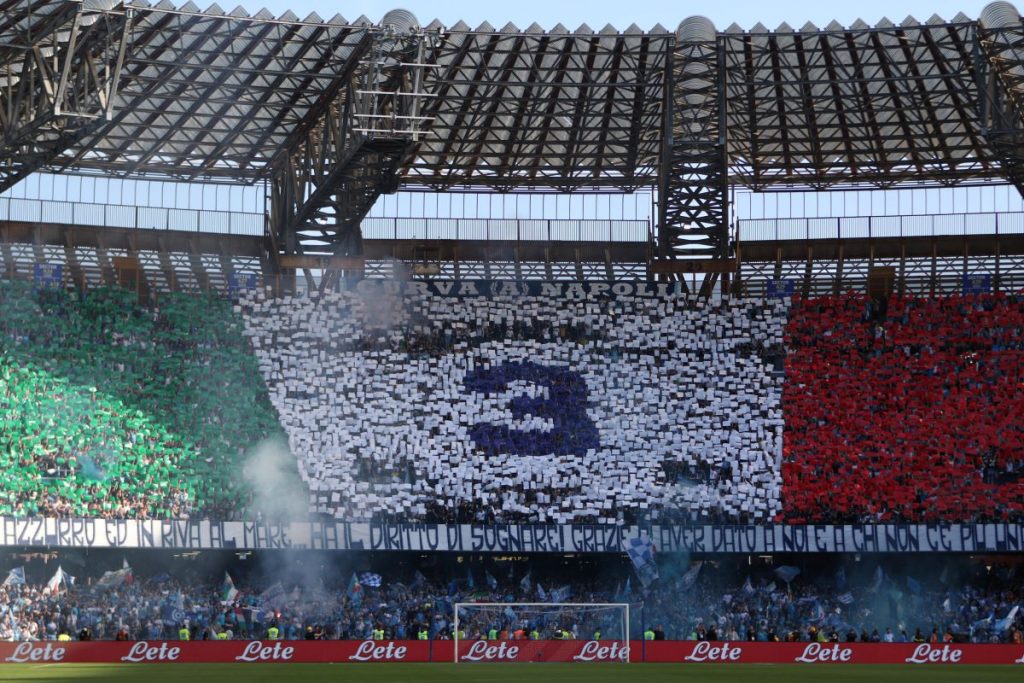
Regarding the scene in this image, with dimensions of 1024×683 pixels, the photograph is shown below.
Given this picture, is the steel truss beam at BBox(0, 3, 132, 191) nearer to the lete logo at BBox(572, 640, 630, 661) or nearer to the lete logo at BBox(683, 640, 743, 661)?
the lete logo at BBox(572, 640, 630, 661)

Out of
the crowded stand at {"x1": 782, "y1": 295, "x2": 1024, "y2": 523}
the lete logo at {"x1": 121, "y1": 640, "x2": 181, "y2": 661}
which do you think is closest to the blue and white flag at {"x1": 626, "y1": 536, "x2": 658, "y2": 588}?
the crowded stand at {"x1": 782, "y1": 295, "x2": 1024, "y2": 523}

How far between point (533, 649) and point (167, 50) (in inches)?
858

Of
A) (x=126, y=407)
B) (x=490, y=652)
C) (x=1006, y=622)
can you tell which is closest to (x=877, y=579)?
(x=1006, y=622)

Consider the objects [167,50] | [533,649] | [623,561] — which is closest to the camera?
[533,649]

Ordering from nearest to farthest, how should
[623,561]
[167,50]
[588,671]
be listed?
[588,671]
[167,50]
[623,561]

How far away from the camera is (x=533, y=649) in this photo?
1588 inches

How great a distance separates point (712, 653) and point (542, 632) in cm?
739

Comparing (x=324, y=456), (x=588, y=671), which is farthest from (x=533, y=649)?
(x=324, y=456)

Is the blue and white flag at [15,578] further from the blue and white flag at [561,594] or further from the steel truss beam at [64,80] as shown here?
the blue and white flag at [561,594]

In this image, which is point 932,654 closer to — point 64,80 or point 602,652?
point 602,652

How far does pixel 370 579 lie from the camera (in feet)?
167

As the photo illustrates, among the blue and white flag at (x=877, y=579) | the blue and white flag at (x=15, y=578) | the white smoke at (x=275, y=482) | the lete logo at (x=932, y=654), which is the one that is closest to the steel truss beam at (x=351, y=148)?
the white smoke at (x=275, y=482)

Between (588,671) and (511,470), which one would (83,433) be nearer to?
(511,470)

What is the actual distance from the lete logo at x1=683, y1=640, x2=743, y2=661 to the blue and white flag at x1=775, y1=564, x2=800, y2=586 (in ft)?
38.4
